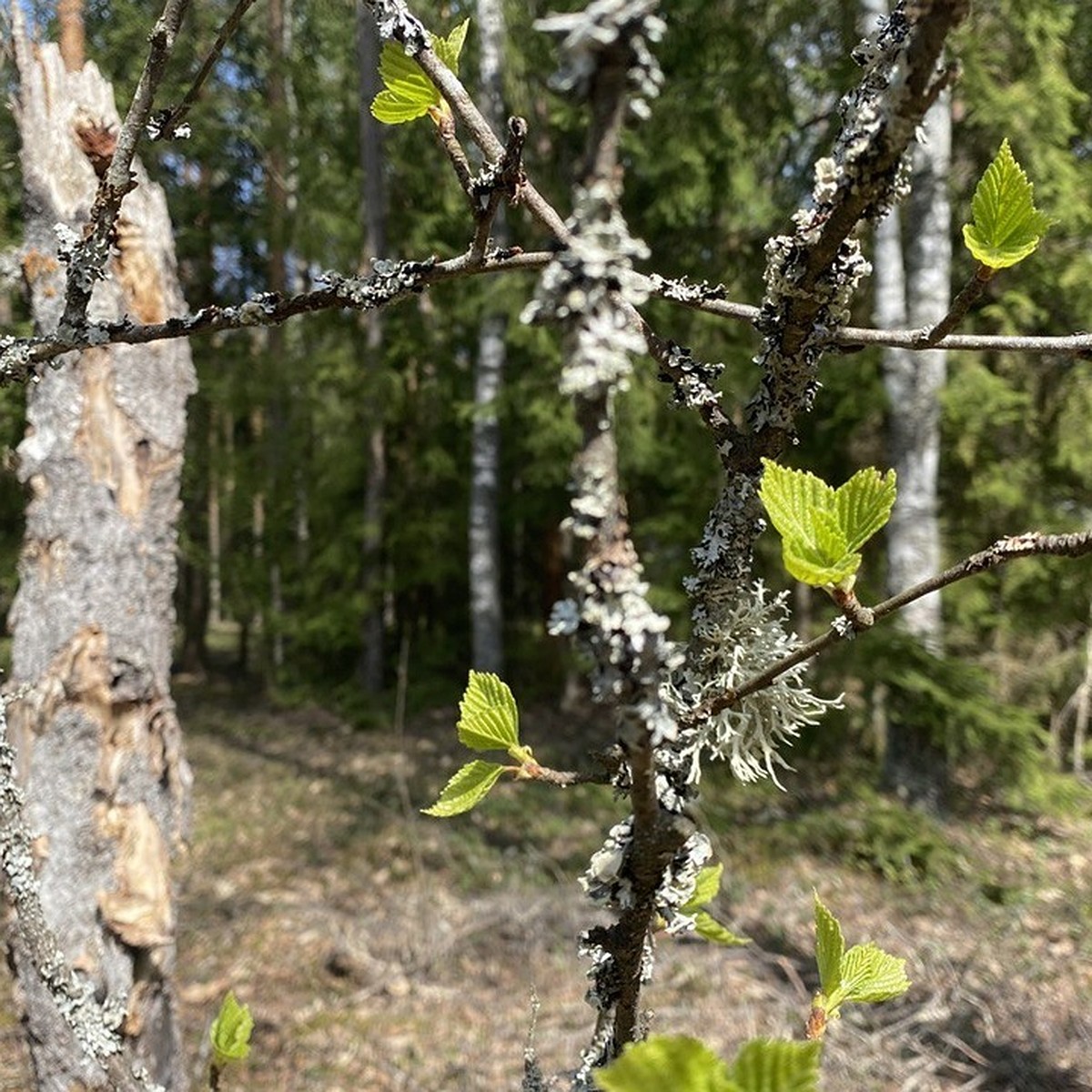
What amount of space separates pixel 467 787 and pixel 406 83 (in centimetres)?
42

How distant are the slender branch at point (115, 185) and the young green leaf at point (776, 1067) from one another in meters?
0.57

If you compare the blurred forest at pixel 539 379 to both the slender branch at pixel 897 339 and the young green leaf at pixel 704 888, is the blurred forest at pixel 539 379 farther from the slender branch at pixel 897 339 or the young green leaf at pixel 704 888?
the young green leaf at pixel 704 888

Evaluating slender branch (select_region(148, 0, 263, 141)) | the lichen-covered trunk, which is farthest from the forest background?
slender branch (select_region(148, 0, 263, 141))

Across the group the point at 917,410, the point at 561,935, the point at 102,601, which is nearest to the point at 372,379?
the point at 917,410

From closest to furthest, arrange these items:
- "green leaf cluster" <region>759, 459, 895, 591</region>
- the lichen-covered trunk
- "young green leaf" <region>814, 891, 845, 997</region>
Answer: "green leaf cluster" <region>759, 459, 895, 591</region>
"young green leaf" <region>814, 891, 845, 997</region>
the lichen-covered trunk

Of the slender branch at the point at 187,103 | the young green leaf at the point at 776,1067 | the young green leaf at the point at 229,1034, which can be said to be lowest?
the young green leaf at the point at 229,1034

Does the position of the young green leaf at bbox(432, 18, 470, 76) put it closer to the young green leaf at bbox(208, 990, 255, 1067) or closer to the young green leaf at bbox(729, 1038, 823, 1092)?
the young green leaf at bbox(729, 1038, 823, 1092)

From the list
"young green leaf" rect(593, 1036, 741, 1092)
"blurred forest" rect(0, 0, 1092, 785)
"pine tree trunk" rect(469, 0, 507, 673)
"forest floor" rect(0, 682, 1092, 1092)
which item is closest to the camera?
"young green leaf" rect(593, 1036, 741, 1092)

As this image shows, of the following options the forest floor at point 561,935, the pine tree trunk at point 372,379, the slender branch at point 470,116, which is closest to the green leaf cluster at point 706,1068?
the slender branch at point 470,116

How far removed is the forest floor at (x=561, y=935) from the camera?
3229 millimetres

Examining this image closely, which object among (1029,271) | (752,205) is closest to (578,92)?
(1029,271)

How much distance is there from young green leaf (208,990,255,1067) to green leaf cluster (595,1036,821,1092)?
0.55 meters

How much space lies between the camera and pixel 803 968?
12.9 feet

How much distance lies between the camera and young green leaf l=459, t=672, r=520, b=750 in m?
0.47
